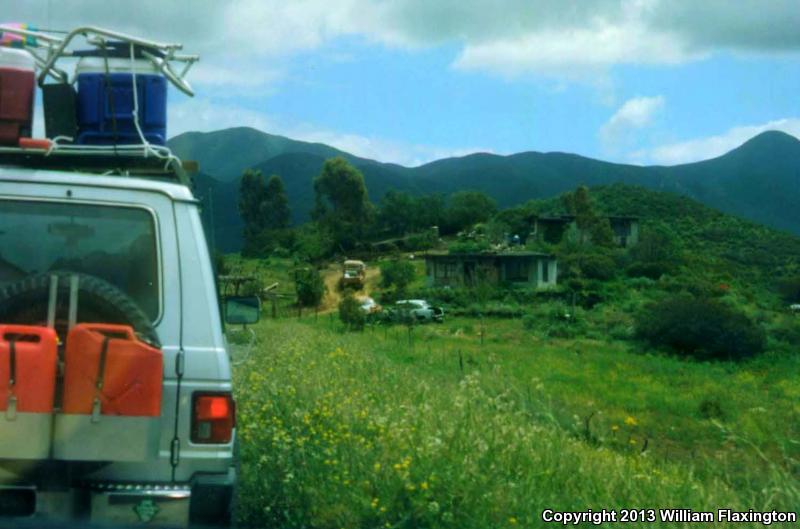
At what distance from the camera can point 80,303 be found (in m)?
4.28

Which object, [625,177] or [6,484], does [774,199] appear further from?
[6,484]

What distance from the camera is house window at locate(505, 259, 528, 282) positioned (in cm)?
6819

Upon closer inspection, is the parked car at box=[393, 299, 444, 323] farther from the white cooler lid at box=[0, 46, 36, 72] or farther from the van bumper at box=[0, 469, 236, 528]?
the van bumper at box=[0, 469, 236, 528]


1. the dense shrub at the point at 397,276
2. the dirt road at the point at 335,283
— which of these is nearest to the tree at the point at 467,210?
the dirt road at the point at 335,283

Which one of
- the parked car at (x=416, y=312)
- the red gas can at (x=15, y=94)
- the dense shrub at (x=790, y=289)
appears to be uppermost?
the red gas can at (x=15, y=94)

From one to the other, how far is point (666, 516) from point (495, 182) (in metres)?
171

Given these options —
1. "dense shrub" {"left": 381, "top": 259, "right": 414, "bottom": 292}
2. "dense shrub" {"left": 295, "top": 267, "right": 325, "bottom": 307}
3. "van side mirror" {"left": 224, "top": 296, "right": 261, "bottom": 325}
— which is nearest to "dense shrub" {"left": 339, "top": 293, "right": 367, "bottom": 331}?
"dense shrub" {"left": 295, "top": 267, "right": 325, "bottom": 307}

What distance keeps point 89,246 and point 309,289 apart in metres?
48.9

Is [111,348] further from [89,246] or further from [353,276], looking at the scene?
[353,276]

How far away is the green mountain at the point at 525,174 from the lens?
355 feet

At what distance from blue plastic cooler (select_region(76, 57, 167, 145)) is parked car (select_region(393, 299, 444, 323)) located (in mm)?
39804

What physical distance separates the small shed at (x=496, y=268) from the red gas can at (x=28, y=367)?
62590mm

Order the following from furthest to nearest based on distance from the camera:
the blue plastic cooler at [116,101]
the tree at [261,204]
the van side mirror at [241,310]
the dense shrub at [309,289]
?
the tree at [261,204] → the dense shrub at [309,289] → the van side mirror at [241,310] → the blue plastic cooler at [116,101]

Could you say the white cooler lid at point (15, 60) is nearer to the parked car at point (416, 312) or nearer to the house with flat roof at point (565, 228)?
the parked car at point (416, 312)
